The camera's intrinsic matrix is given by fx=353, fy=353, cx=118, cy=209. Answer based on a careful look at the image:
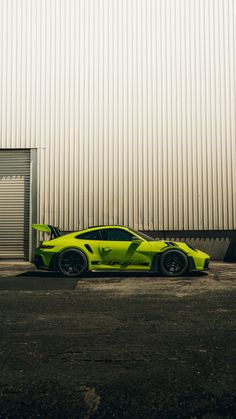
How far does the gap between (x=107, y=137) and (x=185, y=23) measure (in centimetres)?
545

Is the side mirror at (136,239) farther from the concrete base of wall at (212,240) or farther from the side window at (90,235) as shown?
the concrete base of wall at (212,240)

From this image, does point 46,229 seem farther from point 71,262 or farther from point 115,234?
point 115,234

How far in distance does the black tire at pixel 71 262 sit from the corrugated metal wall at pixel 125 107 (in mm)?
4565

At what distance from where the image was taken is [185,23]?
13.7m

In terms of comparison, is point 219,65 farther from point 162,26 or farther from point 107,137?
point 107,137

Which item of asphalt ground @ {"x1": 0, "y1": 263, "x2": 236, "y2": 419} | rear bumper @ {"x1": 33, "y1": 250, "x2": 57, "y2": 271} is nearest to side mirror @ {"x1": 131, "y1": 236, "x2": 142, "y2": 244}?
rear bumper @ {"x1": 33, "y1": 250, "x2": 57, "y2": 271}

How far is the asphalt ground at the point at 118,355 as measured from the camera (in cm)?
224

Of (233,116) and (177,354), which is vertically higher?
Answer: (233,116)

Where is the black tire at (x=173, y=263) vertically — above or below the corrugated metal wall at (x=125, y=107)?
below

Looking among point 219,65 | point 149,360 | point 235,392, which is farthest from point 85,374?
point 219,65

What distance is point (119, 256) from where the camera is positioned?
840 centimetres

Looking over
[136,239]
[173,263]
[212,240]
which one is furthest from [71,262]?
[212,240]

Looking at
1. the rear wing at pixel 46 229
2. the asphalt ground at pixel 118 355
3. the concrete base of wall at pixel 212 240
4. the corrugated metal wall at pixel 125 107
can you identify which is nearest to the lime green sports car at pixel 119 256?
the rear wing at pixel 46 229

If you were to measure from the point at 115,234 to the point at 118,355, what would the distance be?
562cm
